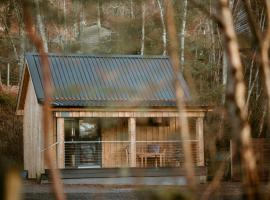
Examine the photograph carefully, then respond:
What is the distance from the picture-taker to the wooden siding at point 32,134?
25750 mm

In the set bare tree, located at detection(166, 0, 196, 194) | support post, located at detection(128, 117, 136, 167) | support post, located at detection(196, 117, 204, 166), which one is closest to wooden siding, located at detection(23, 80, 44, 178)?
support post, located at detection(128, 117, 136, 167)

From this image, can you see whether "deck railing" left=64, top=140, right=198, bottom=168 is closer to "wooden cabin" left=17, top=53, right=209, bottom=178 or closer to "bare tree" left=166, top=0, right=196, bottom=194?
"wooden cabin" left=17, top=53, right=209, bottom=178

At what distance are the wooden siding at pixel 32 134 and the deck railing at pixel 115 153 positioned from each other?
1334 millimetres

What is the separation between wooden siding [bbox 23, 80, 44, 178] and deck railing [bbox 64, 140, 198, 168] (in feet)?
4.38

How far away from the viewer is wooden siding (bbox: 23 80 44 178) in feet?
84.5

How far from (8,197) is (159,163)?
23.6 meters

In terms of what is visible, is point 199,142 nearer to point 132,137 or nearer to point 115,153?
point 132,137

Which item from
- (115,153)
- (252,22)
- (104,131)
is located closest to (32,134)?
(104,131)

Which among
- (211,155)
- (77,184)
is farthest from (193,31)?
A: (211,155)

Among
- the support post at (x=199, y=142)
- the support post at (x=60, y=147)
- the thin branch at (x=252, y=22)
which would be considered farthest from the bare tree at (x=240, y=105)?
the support post at (x=199, y=142)

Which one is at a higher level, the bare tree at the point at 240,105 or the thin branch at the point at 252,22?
the thin branch at the point at 252,22

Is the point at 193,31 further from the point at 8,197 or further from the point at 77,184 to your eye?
the point at 8,197

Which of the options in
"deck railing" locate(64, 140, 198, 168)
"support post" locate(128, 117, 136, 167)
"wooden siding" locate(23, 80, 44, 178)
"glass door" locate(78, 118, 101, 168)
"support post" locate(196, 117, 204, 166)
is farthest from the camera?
"wooden siding" locate(23, 80, 44, 178)

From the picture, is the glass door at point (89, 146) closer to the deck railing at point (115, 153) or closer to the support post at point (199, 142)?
the deck railing at point (115, 153)
